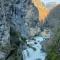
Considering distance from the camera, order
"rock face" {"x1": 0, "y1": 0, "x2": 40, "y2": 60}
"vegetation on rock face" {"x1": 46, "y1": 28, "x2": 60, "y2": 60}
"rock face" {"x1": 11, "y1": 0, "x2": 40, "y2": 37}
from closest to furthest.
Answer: "vegetation on rock face" {"x1": 46, "y1": 28, "x2": 60, "y2": 60}
"rock face" {"x1": 0, "y1": 0, "x2": 40, "y2": 60}
"rock face" {"x1": 11, "y1": 0, "x2": 40, "y2": 37}

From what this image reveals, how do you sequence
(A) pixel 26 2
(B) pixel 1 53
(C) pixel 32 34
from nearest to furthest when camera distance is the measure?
(B) pixel 1 53 < (A) pixel 26 2 < (C) pixel 32 34

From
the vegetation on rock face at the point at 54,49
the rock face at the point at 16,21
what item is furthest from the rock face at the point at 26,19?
the vegetation on rock face at the point at 54,49

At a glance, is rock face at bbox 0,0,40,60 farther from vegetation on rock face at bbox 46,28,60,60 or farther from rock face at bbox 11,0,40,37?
vegetation on rock face at bbox 46,28,60,60

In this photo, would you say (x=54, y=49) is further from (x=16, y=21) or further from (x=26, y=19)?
(x=26, y=19)

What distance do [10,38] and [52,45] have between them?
7.88m

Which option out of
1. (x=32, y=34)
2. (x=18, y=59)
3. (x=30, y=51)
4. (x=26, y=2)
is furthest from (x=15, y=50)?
(x=32, y=34)

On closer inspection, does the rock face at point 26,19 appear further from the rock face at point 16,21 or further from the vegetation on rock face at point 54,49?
the vegetation on rock face at point 54,49

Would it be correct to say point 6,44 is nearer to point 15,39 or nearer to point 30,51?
point 15,39

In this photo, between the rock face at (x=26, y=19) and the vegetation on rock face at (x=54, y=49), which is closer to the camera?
the vegetation on rock face at (x=54, y=49)

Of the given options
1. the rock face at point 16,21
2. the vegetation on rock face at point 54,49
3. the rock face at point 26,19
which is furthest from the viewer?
the rock face at point 26,19

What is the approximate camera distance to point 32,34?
5825 centimetres

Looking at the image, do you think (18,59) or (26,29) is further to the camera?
(26,29)

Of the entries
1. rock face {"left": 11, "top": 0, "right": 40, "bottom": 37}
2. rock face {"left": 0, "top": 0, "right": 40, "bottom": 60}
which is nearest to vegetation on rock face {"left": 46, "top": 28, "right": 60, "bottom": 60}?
rock face {"left": 0, "top": 0, "right": 40, "bottom": 60}

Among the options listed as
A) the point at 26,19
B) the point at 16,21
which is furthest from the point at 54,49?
the point at 26,19
